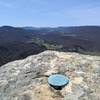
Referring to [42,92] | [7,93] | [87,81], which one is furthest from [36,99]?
[87,81]

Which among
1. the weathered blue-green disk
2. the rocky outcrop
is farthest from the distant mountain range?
the weathered blue-green disk

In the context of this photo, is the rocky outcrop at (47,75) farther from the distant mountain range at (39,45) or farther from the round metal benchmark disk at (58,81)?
the distant mountain range at (39,45)

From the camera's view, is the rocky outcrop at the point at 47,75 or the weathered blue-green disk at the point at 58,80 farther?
the weathered blue-green disk at the point at 58,80

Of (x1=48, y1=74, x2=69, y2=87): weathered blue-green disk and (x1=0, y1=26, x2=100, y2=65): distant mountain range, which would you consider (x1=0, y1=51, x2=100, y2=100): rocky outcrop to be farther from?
(x1=0, y1=26, x2=100, y2=65): distant mountain range

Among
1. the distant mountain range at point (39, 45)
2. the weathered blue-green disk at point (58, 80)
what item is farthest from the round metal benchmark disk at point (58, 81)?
the distant mountain range at point (39, 45)

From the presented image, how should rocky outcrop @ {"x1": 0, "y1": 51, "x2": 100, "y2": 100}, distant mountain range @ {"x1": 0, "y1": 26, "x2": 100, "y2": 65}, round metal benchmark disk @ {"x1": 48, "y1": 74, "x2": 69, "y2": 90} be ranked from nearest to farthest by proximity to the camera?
rocky outcrop @ {"x1": 0, "y1": 51, "x2": 100, "y2": 100}
round metal benchmark disk @ {"x1": 48, "y1": 74, "x2": 69, "y2": 90}
distant mountain range @ {"x1": 0, "y1": 26, "x2": 100, "y2": 65}

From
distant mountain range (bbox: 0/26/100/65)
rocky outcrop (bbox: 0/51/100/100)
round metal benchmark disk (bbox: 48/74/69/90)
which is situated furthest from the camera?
distant mountain range (bbox: 0/26/100/65)
